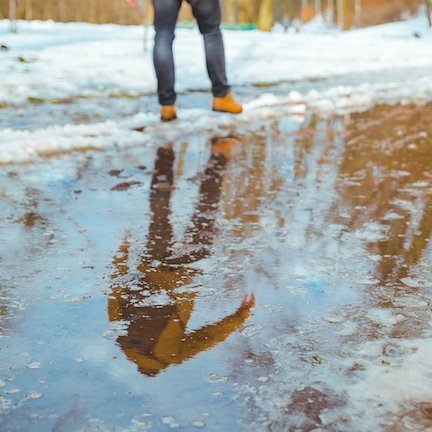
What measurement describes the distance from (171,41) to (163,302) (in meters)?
2.96

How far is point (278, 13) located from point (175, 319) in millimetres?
40160

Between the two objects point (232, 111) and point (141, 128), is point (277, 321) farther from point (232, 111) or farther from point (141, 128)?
point (232, 111)

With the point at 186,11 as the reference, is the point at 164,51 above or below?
below

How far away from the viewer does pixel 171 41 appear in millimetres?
4129

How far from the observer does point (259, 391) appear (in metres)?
1.10

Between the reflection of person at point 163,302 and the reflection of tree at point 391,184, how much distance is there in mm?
477

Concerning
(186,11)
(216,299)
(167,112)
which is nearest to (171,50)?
(167,112)

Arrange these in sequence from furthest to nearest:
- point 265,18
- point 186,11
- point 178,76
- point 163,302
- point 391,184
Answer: point 186,11, point 265,18, point 178,76, point 391,184, point 163,302

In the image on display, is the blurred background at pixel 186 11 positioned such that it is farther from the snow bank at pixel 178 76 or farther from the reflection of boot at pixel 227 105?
the reflection of boot at pixel 227 105

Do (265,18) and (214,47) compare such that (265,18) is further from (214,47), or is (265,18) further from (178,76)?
(214,47)

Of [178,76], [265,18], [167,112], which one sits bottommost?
[167,112]

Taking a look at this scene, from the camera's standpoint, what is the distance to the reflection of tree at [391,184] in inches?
72.5

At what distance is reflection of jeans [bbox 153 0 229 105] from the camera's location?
4082 millimetres

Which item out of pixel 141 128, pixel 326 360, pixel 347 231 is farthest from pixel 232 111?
pixel 326 360
